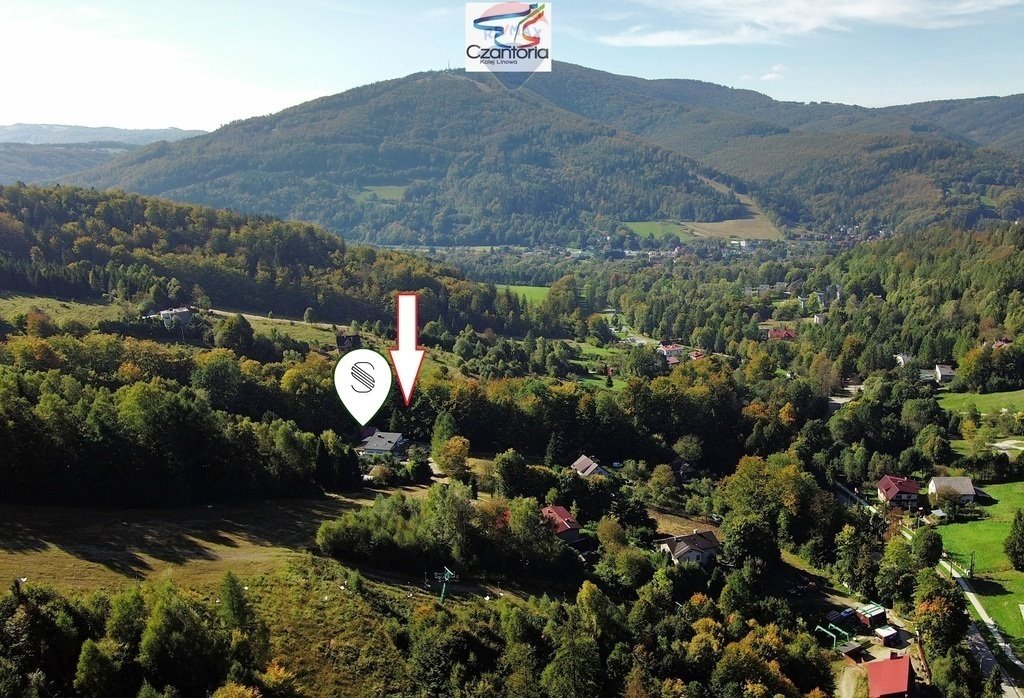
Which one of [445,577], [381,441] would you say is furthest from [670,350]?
[445,577]

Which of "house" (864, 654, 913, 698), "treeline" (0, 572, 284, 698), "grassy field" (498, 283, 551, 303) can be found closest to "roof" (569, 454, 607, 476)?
"house" (864, 654, 913, 698)

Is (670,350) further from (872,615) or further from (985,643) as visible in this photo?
(985,643)

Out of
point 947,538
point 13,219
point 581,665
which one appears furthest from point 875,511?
point 13,219

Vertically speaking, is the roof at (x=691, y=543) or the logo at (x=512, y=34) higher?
the logo at (x=512, y=34)

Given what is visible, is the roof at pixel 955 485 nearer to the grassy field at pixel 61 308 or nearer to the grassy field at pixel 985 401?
the grassy field at pixel 985 401

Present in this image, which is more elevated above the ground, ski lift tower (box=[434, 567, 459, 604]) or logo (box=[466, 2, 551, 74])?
logo (box=[466, 2, 551, 74])

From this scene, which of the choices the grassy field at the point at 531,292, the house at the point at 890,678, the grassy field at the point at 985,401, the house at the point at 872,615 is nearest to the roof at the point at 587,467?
the house at the point at 872,615

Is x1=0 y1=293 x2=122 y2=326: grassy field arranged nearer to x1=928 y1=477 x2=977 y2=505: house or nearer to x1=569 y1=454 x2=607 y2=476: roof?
x1=569 y1=454 x2=607 y2=476: roof
